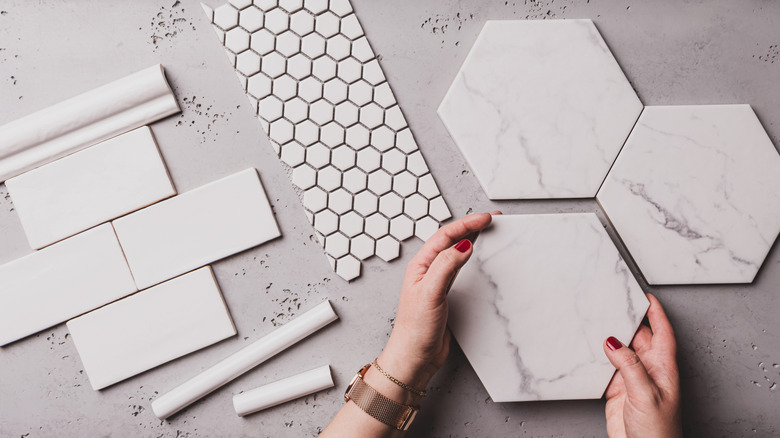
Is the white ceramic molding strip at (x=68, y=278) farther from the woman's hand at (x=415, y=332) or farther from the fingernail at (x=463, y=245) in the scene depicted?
the fingernail at (x=463, y=245)

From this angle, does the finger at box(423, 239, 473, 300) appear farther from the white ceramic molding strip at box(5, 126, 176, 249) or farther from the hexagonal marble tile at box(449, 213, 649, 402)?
the white ceramic molding strip at box(5, 126, 176, 249)

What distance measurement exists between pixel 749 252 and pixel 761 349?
188 mm

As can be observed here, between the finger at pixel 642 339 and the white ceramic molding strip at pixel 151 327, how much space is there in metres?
0.73

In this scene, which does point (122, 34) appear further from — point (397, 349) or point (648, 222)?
point (648, 222)

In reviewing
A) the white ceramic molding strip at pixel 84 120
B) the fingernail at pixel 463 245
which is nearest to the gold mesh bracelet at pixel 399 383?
the fingernail at pixel 463 245

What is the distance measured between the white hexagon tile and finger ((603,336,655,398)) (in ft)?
1.21

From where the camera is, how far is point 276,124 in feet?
2.55

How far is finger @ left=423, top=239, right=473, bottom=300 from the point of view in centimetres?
67

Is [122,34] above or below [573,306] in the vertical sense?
above

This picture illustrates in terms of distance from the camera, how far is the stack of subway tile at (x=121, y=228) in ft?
2.50

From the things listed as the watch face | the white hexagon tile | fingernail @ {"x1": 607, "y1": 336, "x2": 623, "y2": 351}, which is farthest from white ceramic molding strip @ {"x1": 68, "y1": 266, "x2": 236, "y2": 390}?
fingernail @ {"x1": 607, "y1": 336, "x2": 623, "y2": 351}

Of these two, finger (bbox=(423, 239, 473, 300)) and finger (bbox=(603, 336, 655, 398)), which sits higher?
finger (bbox=(423, 239, 473, 300))

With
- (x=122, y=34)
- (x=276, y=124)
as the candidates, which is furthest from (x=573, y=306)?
(x=122, y=34)

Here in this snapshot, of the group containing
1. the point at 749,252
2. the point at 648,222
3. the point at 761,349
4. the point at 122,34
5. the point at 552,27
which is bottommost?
the point at 761,349
